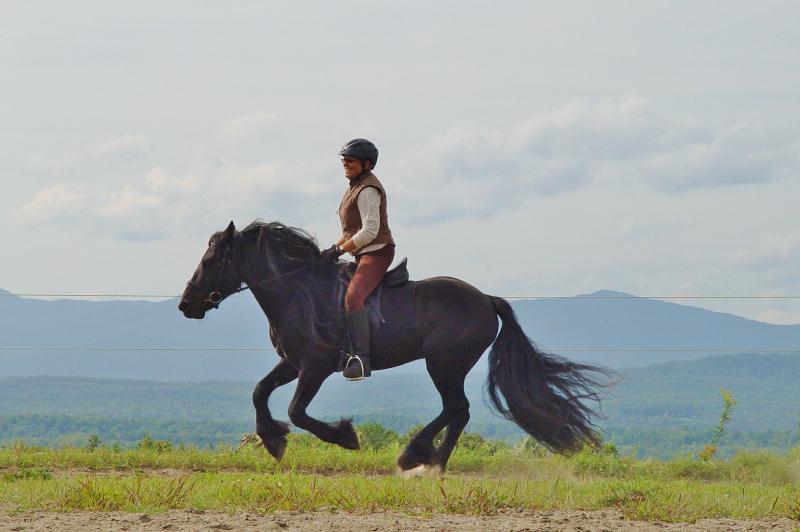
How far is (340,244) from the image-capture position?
1157 centimetres

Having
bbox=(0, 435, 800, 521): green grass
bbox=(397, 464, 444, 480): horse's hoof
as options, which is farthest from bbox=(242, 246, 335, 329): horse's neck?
bbox=(397, 464, 444, 480): horse's hoof

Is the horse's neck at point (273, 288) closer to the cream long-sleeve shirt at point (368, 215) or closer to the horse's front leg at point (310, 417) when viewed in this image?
the horse's front leg at point (310, 417)

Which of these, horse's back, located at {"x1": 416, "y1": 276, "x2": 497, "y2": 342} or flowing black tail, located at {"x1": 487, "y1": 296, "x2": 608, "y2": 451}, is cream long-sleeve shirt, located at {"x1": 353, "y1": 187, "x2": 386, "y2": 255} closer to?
horse's back, located at {"x1": 416, "y1": 276, "x2": 497, "y2": 342}

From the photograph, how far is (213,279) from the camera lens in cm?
1141

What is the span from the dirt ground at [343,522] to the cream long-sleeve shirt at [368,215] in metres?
3.06

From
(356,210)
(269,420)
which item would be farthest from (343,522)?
(356,210)

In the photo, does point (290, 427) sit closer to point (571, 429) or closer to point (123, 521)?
point (571, 429)

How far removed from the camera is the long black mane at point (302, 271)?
11328mm

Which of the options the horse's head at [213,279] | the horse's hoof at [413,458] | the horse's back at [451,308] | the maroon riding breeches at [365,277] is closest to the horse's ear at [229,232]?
the horse's head at [213,279]

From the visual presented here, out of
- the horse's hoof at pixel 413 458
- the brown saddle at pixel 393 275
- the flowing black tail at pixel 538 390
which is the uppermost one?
the brown saddle at pixel 393 275

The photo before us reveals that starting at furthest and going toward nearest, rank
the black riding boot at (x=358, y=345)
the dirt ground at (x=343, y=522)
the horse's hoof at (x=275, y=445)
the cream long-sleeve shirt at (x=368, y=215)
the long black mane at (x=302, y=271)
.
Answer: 1. the horse's hoof at (x=275, y=445)
2. the long black mane at (x=302, y=271)
3. the black riding boot at (x=358, y=345)
4. the cream long-sleeve shirt at (x=368, y=215)
5. the dirt ground at (x=343, y=522)

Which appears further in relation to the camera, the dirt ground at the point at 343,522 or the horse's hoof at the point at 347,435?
the horse's hoof at the point at 347,435

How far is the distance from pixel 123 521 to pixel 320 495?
4.94 ft

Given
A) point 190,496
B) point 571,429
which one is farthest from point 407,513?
point 571,429
